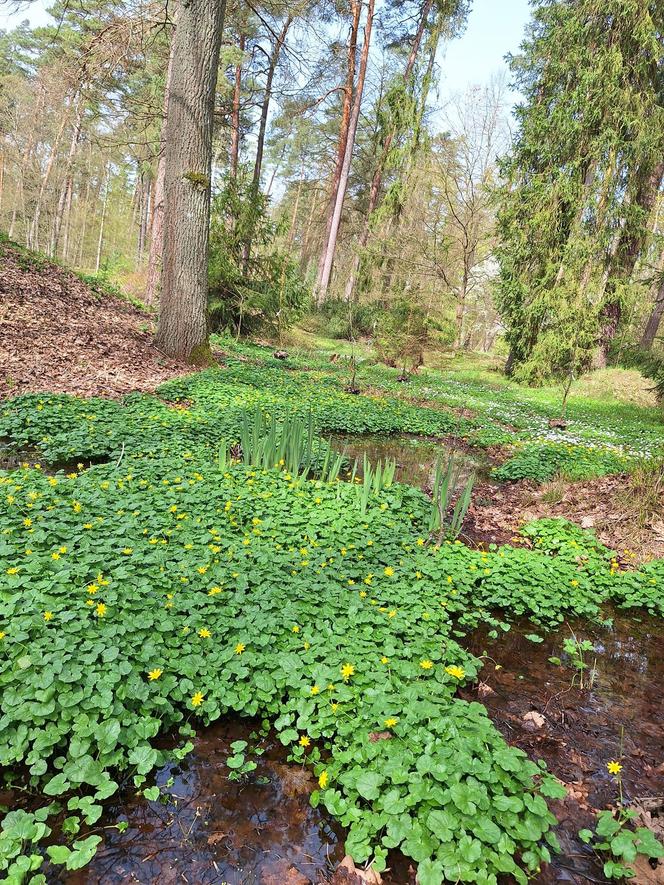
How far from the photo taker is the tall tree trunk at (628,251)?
591 inches

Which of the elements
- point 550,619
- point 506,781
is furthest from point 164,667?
point 550,619

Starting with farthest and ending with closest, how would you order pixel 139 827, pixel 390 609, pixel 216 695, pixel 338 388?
pixel 338 388
pixel 390 609
pixel 216 695
pixel 139 827

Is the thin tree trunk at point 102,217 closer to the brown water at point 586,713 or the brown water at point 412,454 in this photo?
the brown water at point 412,454

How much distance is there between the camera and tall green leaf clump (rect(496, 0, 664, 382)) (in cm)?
1446

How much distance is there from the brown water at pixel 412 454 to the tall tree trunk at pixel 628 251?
36.5 ft

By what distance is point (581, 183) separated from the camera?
50.7 feet

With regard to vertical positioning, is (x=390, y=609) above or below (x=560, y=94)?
below

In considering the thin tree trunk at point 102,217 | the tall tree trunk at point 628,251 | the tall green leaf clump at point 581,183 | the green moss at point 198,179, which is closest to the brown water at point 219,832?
the green moss at point 198,179

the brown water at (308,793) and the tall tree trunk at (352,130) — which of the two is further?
the tall tree trunk at (352,130)

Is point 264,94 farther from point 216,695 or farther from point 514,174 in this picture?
point 216,695

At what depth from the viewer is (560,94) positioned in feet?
50.4

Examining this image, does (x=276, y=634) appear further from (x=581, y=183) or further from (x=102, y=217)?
(x=102, y=217)

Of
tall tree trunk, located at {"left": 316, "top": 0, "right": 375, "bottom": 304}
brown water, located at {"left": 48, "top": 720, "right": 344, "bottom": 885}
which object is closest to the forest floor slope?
brown water, located at {"left": 48, "top": 720, "right": 344, "bottom": 885}

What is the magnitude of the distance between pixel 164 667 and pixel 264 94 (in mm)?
21925
